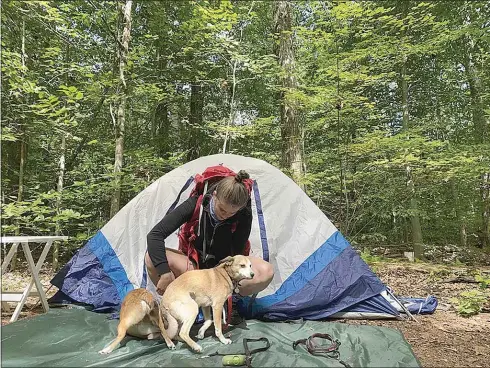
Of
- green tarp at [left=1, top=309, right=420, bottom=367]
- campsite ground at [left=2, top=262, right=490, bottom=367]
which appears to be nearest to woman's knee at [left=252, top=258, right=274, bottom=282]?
green tarp at [left=1, top=309, right=420, bottom=367]

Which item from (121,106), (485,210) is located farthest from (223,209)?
(485,210)

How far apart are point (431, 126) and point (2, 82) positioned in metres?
6.84

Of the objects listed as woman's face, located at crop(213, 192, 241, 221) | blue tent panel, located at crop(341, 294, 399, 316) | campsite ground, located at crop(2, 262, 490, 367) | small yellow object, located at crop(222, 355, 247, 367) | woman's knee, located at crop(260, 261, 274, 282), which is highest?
woman's face, located at crop(213, 192, 241, 221)

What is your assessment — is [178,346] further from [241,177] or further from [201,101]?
[201,101]

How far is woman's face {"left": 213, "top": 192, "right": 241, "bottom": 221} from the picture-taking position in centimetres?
261

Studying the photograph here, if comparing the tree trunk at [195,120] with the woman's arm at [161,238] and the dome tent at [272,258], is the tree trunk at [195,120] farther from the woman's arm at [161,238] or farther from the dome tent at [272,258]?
the woman's arm at [161,238]

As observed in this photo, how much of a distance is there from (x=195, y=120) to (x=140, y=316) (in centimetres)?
703

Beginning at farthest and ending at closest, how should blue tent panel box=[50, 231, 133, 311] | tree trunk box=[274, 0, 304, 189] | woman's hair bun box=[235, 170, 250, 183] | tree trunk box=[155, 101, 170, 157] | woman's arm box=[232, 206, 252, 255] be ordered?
tree trunk box=[155, 101, 170, 157], tree trunk box=[274, 0, 304, 189], blue tent panel box=[50, 231, 133, 311], woman's arm box=[232, 206, 252, 255], woman's hair bun box=[235, 170, 250, 183]

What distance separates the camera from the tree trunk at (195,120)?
28.5 feet

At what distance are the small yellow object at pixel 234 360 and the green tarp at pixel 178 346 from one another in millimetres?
56

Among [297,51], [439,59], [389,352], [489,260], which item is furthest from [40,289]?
[439,59]

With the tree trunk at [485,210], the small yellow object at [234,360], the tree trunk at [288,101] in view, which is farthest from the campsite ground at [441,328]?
the tree trunk at [485,210]

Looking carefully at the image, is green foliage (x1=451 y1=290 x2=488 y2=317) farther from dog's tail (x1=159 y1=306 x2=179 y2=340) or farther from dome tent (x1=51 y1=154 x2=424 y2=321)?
dog's tail (x1=159 y1=306 x2=179 y2=340)

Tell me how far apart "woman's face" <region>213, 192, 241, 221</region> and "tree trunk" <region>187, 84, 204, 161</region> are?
19.6 feet
